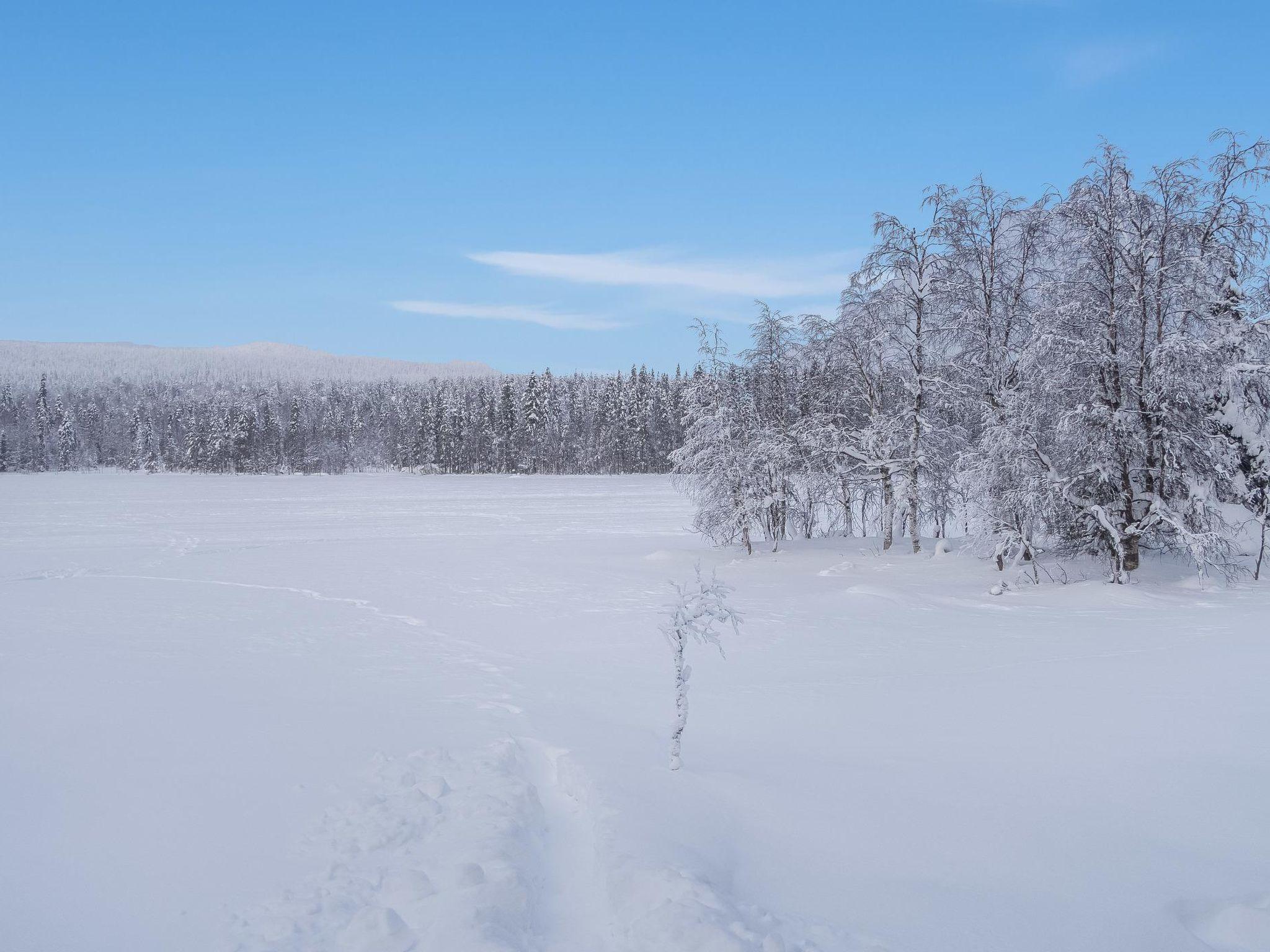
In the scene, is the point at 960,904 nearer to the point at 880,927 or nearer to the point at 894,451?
the point at 880,927

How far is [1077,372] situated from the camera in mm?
16500

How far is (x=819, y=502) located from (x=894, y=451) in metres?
3.73

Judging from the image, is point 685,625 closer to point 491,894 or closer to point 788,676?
point 491,894

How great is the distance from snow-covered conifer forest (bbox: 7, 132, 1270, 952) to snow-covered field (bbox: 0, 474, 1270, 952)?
0.04m

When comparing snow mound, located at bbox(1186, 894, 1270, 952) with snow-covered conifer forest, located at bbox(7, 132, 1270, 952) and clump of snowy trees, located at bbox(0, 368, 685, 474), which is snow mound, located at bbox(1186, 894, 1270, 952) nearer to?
snow-covered conifer forest, located at bbox(7, 132, 1270, 952)

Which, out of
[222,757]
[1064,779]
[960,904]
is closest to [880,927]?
[960,904]

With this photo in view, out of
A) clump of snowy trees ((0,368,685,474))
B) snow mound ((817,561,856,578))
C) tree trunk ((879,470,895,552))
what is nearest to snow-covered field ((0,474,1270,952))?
snow mound ((817,561,856,578))

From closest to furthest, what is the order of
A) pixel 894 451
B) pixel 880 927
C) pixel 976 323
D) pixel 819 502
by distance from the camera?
1. pixel 880 927
2. pixel 976 323
3. pixel 894 451
4. pixel 819 502

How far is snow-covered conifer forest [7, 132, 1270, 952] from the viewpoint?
4.37 m

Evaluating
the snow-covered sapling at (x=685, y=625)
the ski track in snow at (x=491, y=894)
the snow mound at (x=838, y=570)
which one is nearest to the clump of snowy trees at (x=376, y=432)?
the snow mound at (x=838, y=570)

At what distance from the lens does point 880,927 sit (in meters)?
4.12

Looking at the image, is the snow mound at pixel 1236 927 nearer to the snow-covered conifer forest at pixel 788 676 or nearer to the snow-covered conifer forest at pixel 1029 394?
the snow-covered conifer forest at pixel 788 676

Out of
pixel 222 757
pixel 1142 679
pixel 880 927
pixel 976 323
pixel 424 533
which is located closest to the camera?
pixel 880 927

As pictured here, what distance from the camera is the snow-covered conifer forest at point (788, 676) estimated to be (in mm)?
4371
